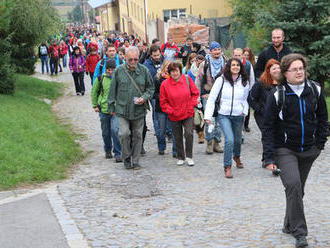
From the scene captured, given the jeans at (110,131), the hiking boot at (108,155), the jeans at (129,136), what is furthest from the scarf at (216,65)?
the hiking boot at (108,155)

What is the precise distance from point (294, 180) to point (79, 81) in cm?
1676

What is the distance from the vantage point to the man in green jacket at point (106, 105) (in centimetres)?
1088

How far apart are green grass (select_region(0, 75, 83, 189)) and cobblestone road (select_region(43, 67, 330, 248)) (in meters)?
0.42

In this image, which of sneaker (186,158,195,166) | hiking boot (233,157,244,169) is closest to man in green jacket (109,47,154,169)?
sneaker (186,158,195,166)

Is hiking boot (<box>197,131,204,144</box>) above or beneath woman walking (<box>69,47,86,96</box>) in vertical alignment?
beneath

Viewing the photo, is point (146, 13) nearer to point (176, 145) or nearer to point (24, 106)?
point (24, 106)

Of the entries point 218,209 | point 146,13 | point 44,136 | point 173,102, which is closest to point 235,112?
point 173,102

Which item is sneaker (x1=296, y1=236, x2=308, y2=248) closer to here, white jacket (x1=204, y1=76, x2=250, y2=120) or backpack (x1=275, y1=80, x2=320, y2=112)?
backpack (x1=275, y1=80, x2=320, y2=112)

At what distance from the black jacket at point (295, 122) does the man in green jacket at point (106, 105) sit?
15.4 feet

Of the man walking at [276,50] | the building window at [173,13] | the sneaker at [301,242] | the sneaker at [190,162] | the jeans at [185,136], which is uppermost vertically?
the building window at [173,13]

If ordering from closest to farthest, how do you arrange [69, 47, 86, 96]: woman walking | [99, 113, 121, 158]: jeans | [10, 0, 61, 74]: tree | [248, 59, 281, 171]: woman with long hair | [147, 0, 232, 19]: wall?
[248, 59, 281, 171]: woman with long hair < [99, 113, 121, 158]: jeans < [10, 0, 61, 74]: tree < [69, 47, 86, 96]: woman walking < [147, 0, 232, 19]: wall

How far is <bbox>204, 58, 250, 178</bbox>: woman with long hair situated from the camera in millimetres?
9398

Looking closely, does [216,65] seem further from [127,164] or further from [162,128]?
[127,164]

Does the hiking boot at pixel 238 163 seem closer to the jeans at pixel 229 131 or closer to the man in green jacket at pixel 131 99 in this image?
the jeans at pixel 229 131
